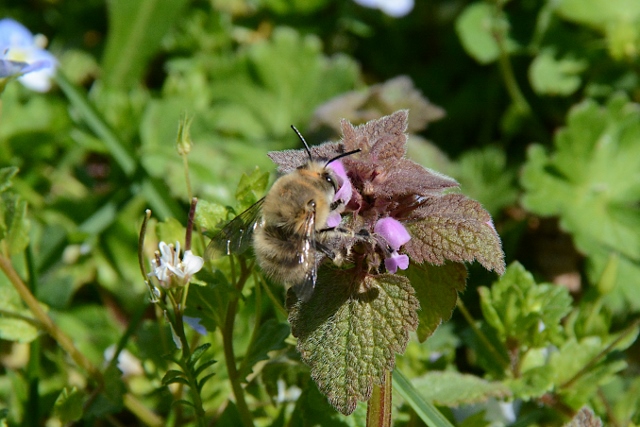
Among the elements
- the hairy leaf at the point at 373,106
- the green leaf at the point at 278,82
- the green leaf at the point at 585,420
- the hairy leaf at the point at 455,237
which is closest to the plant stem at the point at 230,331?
the hairy leaf at the point at 455,237

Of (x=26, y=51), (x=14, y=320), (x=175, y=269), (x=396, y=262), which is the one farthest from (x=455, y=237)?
(x=26, y=51)

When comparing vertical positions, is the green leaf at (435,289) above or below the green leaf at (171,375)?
above

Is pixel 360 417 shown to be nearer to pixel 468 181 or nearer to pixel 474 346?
pixel 474 346

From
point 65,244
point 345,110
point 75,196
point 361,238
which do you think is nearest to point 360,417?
point 361,238

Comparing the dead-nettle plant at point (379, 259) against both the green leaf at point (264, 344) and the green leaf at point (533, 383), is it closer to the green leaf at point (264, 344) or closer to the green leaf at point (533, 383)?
the green leaf at point (264, 344)

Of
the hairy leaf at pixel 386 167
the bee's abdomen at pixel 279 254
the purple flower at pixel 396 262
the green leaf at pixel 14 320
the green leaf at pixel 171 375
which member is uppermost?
the hairy leaf at pixel 386 167

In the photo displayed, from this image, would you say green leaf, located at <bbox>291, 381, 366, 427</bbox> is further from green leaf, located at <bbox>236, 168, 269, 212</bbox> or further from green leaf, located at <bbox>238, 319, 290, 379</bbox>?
green leaf, located at <bbox>236, 168, 269, 212</bbox>

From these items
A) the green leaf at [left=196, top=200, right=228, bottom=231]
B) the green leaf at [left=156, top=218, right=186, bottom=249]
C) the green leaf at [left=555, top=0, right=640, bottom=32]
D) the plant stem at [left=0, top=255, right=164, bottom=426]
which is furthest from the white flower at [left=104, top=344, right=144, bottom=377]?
the green leaf at [left=555, top=0, right=640, bottom=32]
